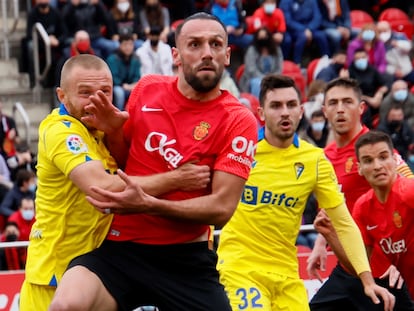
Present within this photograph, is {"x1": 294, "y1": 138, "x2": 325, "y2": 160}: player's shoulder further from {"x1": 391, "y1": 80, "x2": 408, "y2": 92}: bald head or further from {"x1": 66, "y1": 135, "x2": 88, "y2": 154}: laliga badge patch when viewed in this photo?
{"x1": 391, "y1": 80, "x2": 408, "y2": 92}: bald head

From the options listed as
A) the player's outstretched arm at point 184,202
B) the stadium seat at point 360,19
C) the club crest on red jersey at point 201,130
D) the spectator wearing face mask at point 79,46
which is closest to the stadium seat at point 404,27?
the stadium seat at point 360,19

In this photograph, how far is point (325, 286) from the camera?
1007cm

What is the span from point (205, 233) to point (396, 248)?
8.67 feet

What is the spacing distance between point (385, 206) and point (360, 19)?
36.3 feet

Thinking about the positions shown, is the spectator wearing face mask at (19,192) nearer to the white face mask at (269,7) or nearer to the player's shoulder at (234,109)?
the white face mask at (269,7)

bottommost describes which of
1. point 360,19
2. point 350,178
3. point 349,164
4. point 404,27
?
point 350,178

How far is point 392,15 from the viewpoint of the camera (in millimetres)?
20531

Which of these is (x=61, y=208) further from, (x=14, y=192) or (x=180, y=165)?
(x=14, y=192)

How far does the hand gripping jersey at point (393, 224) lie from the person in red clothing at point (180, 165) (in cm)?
247

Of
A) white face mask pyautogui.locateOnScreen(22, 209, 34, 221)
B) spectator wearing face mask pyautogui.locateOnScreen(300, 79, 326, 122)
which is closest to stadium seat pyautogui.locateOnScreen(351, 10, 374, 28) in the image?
spectator wearing face mask pyautogui.locateOnScreen(300, 79, 326, 122)

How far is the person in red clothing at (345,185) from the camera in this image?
987 centimetres

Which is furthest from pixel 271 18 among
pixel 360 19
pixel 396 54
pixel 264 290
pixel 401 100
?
pixel 264 290

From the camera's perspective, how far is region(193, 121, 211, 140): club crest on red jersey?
743cm

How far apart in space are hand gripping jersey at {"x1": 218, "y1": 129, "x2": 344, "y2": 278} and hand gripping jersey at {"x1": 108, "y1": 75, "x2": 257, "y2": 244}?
1817 millimetres
